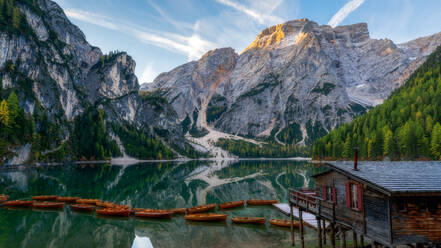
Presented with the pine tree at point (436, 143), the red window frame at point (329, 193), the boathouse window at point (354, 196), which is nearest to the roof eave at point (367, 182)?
the boathouse window at point (354, 196)

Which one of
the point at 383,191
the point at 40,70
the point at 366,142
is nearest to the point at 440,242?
the point at 383,191

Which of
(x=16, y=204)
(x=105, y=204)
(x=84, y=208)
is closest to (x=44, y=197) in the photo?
(x=16, y=204)

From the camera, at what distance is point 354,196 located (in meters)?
20.3

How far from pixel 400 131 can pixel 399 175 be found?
113 metres

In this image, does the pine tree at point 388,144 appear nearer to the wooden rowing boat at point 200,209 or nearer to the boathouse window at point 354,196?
the wooden rowing boat at point 200,209

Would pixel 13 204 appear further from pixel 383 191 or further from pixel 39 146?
pixel 39 146

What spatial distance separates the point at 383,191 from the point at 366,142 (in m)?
125

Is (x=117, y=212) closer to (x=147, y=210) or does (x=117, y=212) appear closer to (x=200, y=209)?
(x=147, y=210)

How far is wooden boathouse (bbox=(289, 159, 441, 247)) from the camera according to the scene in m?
16.9

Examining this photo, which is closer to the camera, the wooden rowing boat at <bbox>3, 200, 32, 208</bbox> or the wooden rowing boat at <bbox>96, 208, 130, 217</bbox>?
the wooden rowing boat at <bbox>96, 208, 130, 217</bbox>

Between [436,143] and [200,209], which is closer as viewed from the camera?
[200,209]

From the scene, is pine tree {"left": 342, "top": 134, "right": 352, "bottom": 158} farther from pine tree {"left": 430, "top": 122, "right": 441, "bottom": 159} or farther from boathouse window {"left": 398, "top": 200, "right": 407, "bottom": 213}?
boathouse window {"left": 398, "top": 200, "right": 407, "bottom": 213}

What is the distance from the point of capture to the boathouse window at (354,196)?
63.4ft

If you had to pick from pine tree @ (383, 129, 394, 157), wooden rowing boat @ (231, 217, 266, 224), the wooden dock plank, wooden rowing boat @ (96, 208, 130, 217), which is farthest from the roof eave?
pine tree @ (383, 129, 394, 157)
